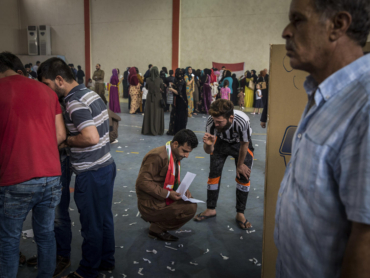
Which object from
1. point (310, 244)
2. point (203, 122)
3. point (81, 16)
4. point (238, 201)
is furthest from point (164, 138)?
point (81, 16)

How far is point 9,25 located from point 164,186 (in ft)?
63.7

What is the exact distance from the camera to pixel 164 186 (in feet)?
9.60

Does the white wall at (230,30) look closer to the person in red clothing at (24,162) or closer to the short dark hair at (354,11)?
the person in red clothing at (24,162)

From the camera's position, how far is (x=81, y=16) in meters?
16.3

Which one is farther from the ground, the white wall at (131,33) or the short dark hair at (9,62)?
the white wall at (131,33)

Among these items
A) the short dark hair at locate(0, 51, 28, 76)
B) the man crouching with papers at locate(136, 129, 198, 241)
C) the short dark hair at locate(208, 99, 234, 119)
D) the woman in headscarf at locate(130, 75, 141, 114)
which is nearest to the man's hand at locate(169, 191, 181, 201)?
the man crouching with papers at locate(136, 129, 198, 241)

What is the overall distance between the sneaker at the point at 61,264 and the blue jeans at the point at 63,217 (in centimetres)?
4

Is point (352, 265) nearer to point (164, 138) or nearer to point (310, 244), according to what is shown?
point (310, 244)

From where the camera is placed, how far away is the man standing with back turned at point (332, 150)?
0.76 meters

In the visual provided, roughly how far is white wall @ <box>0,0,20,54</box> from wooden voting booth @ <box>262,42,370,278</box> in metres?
19.9

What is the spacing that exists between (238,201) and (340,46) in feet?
9.02

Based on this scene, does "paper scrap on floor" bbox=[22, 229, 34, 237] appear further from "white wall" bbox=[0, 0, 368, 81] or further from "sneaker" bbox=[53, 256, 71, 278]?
"white wall" bbox=[0, 0, 368, 81]

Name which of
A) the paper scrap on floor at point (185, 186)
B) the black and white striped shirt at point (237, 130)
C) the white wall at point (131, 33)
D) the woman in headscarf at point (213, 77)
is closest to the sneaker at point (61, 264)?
the paper scrap on floor at point (185, 186)

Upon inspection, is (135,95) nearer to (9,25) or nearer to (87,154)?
(87,154)
